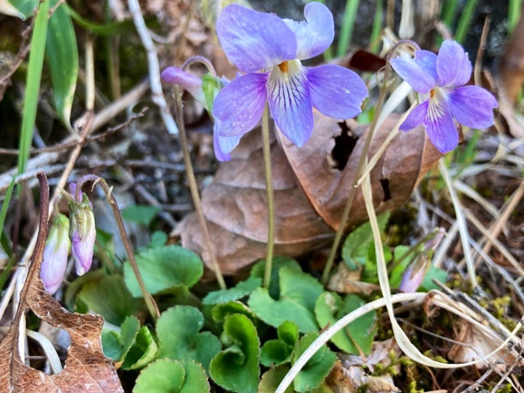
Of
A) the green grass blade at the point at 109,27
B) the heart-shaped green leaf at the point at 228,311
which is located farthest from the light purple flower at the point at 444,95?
the green grass blade at the point at 109,27

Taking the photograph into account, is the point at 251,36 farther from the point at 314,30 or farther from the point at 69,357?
the point at 69,357

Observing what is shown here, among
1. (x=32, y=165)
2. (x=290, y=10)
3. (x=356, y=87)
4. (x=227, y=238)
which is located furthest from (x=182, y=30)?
(x=356, y=87)

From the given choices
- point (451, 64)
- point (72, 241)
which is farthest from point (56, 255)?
point (451, 64)

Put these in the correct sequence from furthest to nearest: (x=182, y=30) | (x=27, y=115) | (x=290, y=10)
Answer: (x=290, y=10) < (x=182, y=30) < (x=27, y=115)

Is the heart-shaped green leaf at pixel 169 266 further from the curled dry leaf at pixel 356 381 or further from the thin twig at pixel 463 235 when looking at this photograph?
the thin twig at pixel 463 235

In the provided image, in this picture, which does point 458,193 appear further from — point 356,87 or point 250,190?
point 356,87

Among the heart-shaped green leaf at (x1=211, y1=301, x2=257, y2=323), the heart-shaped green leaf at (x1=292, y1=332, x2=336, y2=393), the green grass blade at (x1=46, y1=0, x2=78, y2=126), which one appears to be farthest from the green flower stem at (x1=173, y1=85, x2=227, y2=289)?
the green grass blade at (x1=46, y1=0, x2=78, y2=126)
